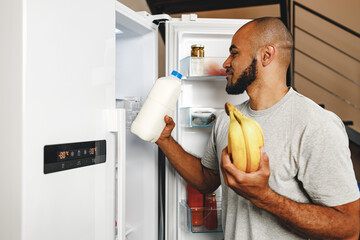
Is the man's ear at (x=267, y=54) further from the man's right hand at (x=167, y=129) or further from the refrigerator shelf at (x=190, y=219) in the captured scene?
the refrigerator shelf at (x=190, y=219)

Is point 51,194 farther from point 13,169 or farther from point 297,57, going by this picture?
point 297,57

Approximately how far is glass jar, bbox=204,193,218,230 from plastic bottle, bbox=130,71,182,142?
0.53 meters

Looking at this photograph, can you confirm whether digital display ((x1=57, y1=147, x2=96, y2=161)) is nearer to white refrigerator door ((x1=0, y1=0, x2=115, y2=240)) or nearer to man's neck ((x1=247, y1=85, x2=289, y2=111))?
white refrigerator door ((x1=0, y1=0, x2=115, y2=240))

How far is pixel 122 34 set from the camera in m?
1.61

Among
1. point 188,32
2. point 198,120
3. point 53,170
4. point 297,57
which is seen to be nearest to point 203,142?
point 198,120

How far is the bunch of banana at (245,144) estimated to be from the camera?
87 centimetres

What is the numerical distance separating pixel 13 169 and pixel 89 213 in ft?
0.99

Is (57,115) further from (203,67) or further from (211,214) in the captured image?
(211,214)

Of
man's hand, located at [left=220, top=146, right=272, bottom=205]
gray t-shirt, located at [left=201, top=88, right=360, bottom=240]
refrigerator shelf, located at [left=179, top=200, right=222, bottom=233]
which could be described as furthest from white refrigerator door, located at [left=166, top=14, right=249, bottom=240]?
man's hand, located at [left=220, top=146, right=272, bottom=205]

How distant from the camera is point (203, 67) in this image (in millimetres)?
1507

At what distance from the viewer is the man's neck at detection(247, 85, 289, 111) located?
1264 millimetres

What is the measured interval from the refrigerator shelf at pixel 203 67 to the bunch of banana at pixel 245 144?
63cm

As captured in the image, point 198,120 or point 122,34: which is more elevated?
point 122,34

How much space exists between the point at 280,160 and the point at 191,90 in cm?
69
